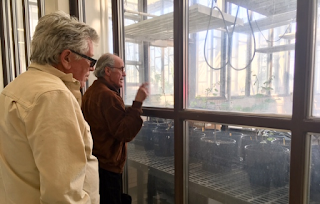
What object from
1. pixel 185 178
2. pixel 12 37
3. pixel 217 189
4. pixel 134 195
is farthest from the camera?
pixel 12 37

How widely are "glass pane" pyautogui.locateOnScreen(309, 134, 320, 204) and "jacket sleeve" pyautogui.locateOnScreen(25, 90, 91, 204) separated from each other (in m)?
0.90

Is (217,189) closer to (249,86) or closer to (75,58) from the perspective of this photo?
(249,86)

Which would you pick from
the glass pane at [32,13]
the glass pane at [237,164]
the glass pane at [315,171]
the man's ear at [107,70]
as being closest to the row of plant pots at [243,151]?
the glass pane at [237,164]

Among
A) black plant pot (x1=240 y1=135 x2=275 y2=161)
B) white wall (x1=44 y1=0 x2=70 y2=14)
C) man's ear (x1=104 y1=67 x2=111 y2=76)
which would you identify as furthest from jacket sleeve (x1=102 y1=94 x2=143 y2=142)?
white wall (x1=44 y1=0 x2=70 y2=14)

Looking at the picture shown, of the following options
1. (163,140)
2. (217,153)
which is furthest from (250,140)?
(163,140)

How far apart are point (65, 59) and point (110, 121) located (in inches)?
21.2

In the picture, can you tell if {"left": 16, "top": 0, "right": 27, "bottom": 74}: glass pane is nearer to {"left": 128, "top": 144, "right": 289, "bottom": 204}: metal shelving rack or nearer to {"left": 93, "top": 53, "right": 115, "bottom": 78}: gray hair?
{"left": 93, "top": 53, "right": 115, "bottom": 78}: gray hair

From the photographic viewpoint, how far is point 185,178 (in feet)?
4.71

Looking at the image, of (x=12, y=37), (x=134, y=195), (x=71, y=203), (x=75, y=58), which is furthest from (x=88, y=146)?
(x=12, y=37)

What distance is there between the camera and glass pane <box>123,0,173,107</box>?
5.04ft

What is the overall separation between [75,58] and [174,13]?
743mm

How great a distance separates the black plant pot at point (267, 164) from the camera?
1.07m

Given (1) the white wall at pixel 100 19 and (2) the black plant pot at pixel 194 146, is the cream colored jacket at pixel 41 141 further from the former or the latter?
(1) the white wall at pixel 100 19

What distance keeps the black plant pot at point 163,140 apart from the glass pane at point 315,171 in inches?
31.3
